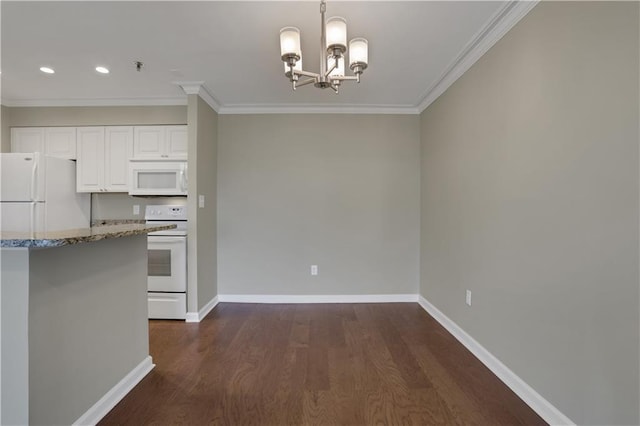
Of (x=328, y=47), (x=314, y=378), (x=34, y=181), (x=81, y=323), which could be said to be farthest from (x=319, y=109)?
(x=34, y=181)

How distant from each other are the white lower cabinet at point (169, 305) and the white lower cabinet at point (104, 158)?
4.41ft

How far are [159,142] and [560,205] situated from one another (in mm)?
3730

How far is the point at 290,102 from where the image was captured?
3.41m

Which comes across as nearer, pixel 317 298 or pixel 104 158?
pixel 104 158

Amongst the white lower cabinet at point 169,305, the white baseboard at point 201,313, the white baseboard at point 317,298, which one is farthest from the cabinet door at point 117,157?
the white baseboard at point 317,298

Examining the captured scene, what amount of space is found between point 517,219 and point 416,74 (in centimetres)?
169

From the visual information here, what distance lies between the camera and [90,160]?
338 centimetres

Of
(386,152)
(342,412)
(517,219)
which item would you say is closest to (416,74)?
(386,152)

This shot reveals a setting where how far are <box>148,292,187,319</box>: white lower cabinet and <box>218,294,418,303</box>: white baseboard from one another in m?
0.62

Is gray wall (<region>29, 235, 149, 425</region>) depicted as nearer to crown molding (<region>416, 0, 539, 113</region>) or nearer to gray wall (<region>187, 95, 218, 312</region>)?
gray wall (<region>187, 95, 218, 312</region>)

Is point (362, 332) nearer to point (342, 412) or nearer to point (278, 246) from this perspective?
point (342, 412)

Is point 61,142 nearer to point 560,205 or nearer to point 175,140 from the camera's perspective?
point 175,140

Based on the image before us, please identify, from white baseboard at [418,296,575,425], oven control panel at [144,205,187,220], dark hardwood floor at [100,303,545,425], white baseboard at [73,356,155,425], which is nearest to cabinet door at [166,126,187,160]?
oven control panel at [144,205,187,220]

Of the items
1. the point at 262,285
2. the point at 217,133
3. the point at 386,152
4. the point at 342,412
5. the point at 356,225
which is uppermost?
the point at 217,133
